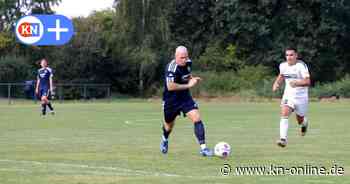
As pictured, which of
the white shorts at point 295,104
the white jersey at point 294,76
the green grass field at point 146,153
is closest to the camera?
the green grass field at point 146,153

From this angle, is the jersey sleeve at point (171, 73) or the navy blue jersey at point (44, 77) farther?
the navy blue jersey at point (44, 77)

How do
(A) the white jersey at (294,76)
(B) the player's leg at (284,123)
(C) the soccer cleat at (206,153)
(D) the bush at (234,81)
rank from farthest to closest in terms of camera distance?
(D) the bush at (234,81)
(A) the white jersey at (294,76)
(B) the player's leg at (284,123)
(C) the soccer cleat at (206,153)

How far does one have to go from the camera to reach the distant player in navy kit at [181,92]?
16672 mm

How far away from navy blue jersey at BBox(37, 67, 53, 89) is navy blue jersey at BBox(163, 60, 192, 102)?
63.0 ft

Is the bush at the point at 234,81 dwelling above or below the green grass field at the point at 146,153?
below

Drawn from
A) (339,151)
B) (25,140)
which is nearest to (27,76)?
(25,140)

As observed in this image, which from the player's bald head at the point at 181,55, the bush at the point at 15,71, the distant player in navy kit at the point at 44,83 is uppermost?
the player's bald head at the point at 181,55

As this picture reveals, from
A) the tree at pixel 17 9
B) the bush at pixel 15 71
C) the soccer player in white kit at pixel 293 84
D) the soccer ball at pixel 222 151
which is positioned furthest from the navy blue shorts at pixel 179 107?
the tree at pixel 17 9

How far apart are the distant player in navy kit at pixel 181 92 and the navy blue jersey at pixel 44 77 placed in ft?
62.5

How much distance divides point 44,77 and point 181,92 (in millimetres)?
19719

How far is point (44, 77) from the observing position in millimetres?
36062

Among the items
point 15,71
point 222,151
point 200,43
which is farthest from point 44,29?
point 222,151

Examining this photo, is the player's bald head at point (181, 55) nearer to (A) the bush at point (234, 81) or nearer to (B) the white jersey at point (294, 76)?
(B) the white jersey at point (294, 76)

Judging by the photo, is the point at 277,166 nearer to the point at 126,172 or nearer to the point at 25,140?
the point at 126,172
